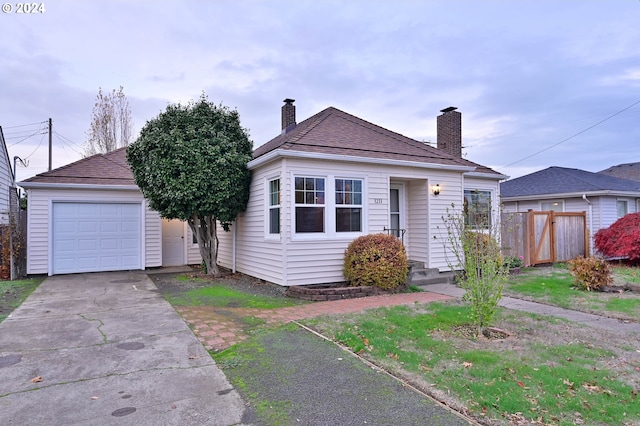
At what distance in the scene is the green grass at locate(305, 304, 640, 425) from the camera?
10.1 feet

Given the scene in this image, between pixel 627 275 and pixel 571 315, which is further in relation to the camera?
pixel 627 275

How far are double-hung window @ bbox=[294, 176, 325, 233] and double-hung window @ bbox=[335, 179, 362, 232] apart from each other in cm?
42

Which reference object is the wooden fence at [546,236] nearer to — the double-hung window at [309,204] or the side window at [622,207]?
the side window at [622,207]

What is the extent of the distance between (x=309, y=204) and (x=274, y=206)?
0.94 metres

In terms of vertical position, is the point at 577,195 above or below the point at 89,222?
above

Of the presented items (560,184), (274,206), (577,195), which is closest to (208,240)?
(274,206)

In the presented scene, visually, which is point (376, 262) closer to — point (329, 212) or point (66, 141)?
point (329, 212)

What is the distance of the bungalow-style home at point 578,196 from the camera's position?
1523cm

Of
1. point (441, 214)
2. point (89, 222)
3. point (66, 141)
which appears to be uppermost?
point (66, 141)

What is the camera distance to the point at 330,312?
6.53 metres

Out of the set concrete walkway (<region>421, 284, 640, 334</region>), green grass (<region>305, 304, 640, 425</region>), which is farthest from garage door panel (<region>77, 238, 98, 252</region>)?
concrete walkway (<region>421, 284, 640, 334</region>)

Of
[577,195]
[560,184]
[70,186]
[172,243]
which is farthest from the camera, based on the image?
[560,184]

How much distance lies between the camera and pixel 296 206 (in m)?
8.38

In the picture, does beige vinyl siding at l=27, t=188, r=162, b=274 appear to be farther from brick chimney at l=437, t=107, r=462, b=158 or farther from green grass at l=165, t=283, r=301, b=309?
brick chimney at l=437, t=107, r=462, b=158
